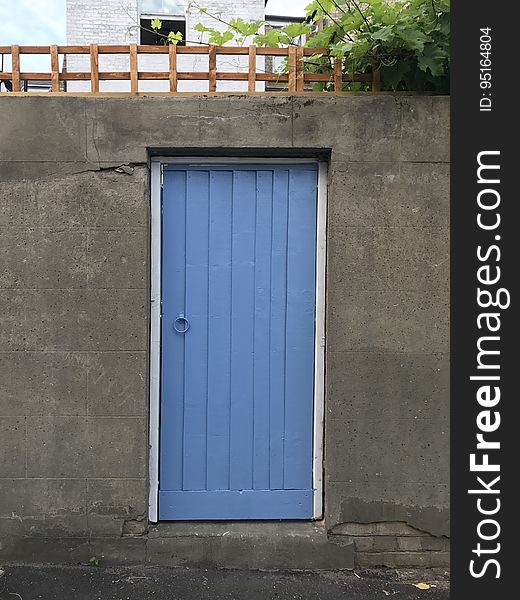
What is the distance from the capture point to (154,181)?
3.45 meters

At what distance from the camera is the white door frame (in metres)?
3.45

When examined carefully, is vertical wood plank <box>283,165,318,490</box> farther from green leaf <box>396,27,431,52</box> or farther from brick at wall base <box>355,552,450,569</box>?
green leaf <box>396,27,431,52</box>

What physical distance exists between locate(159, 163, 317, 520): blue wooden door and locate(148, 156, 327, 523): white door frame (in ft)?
0.13

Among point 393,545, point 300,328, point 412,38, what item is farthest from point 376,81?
point 393,545

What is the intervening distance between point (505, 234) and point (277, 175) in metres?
1.38

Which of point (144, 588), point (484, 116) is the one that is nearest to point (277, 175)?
point (484, 116)

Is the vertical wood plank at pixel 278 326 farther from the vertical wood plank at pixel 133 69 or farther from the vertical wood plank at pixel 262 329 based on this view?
the vertical wood plank at pixel 133 69

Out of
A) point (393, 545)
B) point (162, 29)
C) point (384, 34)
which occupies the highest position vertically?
point (162, 29)

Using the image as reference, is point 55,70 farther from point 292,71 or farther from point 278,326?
point 278,326

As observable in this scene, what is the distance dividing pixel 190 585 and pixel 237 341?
4.68 feet

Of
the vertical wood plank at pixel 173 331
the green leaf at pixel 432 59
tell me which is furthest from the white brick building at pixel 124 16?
the green leaf at pixel 432 59

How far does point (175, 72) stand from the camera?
11.1ft

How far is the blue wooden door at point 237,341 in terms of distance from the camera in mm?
3482

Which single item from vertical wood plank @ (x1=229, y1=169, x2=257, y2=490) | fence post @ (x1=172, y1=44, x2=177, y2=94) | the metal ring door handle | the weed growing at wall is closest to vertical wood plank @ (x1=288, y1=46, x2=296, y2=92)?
the weed growing at wall
